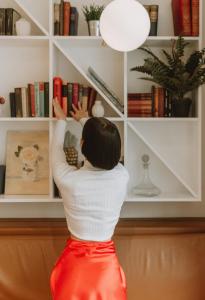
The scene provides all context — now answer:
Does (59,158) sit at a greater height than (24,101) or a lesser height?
lesser

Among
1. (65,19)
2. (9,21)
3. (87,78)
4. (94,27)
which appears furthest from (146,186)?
(9,21)

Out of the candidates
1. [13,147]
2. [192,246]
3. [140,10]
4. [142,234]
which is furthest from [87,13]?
[192,246]

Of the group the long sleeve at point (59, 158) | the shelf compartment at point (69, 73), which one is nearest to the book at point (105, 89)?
the shelf compartment at point (69, 73)

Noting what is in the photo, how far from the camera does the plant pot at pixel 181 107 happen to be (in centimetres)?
241

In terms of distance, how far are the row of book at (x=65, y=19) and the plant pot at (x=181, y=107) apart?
72 cm

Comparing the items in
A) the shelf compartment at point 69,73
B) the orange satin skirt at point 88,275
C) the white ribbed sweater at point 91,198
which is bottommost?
the orange satin skirt at point 88,275

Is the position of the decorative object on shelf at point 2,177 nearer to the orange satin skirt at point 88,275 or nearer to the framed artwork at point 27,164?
the framed artwork at point 27,164

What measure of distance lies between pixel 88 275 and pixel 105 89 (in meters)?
1.06

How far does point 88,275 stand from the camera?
193 cm

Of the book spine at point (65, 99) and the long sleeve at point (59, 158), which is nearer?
the long sleeve at point (59, 158)

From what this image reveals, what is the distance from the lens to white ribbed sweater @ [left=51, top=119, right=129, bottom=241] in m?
1.91

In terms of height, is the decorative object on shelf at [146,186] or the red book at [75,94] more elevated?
the red book at [75,94]

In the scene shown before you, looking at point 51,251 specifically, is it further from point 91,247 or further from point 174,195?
point 174,195

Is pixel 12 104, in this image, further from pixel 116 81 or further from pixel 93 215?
pixel 93 215
